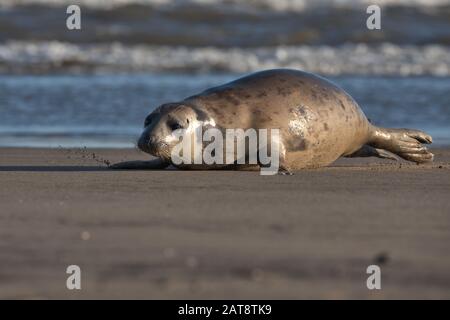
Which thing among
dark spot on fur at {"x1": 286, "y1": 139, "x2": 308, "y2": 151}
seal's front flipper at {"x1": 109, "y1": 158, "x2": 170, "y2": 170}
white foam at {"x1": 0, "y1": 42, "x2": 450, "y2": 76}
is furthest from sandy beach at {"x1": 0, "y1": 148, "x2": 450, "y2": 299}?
white foam at {"x1": 0, "y1": 42, "x2": 450, "y2": 76}

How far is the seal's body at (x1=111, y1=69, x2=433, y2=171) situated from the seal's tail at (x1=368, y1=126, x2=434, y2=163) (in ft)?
0.46

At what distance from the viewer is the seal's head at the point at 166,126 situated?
6.89 meters

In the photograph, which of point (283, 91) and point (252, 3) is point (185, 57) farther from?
point (283, 91)

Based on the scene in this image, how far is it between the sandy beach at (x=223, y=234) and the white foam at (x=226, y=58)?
38.6 feet

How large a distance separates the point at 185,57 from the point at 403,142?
12389mm

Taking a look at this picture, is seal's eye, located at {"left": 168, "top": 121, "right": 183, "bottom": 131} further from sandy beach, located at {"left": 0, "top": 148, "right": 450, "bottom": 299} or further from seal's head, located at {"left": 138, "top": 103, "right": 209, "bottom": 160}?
sandy beach, located at {"left": 0, "top": 148, "right": 450, "bottom": 299}

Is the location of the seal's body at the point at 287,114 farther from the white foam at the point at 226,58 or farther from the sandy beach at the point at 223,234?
the white foam at the point at 226,58

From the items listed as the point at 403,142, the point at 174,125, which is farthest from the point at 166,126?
the point at 403,142

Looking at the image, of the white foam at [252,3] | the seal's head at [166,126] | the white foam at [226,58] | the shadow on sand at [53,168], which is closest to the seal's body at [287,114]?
the seal's head at [166,126]

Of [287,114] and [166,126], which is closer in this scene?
[166,126]

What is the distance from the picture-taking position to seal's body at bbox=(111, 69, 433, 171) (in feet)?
23.5

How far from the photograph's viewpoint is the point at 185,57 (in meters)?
20.1
